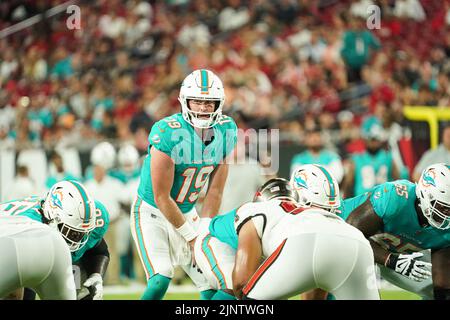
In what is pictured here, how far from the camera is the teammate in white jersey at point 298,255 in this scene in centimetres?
396

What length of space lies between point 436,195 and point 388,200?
A: 0.98 ft

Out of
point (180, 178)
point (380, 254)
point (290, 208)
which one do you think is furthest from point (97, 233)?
point (380, 254)

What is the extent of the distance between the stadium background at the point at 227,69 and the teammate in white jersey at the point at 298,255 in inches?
192

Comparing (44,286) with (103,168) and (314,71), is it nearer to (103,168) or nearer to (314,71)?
(103,168)

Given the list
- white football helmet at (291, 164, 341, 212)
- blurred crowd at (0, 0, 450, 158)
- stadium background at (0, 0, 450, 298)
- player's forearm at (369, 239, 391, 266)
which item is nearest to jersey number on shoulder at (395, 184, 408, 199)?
player's forearm at (369, 239, 391, 266)

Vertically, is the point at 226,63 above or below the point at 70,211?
above

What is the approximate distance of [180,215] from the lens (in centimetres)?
521

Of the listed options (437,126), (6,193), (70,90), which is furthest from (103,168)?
(437,126)

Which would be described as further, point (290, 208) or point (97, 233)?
point (97, 233)

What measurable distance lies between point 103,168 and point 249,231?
4975 mm

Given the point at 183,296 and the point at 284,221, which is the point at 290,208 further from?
the point at 183,296

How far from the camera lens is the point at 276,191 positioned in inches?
184

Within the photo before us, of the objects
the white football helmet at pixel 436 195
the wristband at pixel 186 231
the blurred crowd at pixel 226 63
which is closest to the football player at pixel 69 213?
the wristband at pixel 186 231

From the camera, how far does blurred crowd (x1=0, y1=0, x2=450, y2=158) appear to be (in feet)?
35.3
